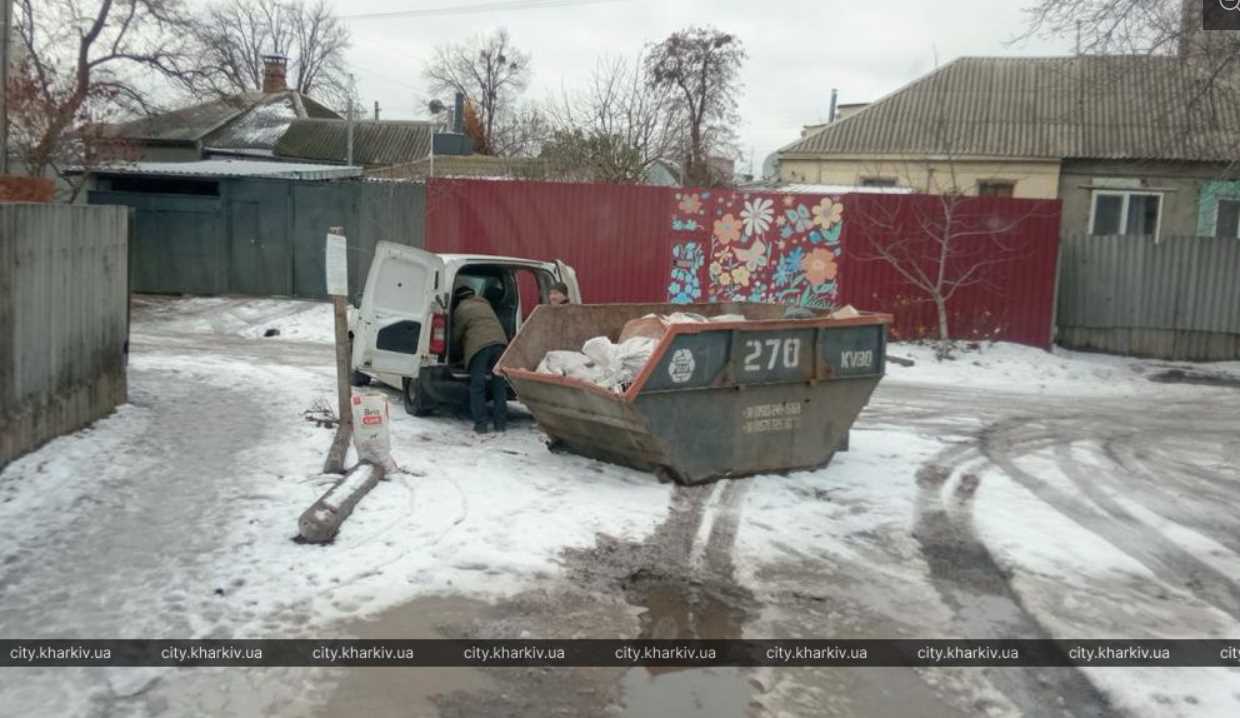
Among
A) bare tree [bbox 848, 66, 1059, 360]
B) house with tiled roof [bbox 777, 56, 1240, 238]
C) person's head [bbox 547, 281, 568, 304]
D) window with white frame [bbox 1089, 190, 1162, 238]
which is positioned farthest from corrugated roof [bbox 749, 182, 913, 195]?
person's head [bbox 547, 281, 568, 304]

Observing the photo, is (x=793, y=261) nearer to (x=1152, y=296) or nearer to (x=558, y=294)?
(x=1152, y=296)

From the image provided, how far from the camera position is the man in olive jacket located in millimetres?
9977

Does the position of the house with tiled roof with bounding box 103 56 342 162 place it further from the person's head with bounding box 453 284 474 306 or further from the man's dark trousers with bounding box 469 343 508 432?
the man's dark trousers with bounding box 469 343 508 432

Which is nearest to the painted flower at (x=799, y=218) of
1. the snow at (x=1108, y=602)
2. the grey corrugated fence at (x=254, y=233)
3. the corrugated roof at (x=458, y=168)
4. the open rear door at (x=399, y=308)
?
the grey corrugated fence at (x=254, y=233)

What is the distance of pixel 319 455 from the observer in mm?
8586

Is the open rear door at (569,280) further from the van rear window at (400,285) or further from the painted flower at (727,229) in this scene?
the painted flower at (727,229)

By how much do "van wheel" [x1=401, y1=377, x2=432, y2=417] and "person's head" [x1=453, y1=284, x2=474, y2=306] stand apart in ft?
2.83

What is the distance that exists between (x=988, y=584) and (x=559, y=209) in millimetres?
13235

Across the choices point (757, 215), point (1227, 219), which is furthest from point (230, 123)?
point (1227, 219)

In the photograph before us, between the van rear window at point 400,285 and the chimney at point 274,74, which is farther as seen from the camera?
the chimney at point 274,74

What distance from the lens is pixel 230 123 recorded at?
4047 centimetres

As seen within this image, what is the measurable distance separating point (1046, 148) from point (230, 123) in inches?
1113

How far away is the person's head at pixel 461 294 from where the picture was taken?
34.8 feet

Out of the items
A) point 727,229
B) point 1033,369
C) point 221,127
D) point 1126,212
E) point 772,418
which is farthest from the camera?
point 221,127
